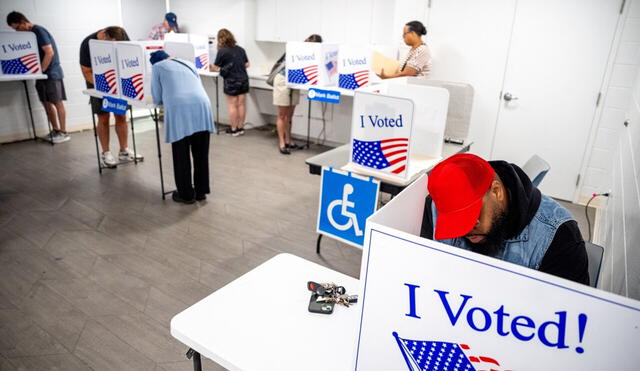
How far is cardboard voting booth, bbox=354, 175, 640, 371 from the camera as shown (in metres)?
0.68

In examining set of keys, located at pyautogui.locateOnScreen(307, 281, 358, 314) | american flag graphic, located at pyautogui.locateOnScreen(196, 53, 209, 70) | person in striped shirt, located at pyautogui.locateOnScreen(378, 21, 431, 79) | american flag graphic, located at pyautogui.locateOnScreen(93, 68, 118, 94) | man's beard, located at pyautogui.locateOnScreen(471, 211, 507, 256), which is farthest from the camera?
american flag graphic, located at pyautogui.locateOnScreen(196, 53, 209, 70)

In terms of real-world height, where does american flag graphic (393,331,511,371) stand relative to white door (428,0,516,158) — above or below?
below

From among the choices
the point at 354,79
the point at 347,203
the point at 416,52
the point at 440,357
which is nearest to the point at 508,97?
the point at 416,52

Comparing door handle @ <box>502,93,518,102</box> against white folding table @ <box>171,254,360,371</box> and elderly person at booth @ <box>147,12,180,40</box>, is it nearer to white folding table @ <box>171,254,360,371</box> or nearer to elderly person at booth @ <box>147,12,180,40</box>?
white folding table @ <box>171,254,360,371</box>

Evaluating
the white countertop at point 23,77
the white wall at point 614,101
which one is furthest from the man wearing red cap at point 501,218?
the white countertop at point 23,77

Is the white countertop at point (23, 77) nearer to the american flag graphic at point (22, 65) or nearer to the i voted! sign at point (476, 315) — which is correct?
the american flag graphic at point (22, 65)

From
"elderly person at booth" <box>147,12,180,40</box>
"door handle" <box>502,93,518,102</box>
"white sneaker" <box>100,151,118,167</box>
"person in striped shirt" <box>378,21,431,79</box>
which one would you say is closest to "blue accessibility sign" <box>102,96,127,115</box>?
"white sneaker" <box>100,151,118,167</box>

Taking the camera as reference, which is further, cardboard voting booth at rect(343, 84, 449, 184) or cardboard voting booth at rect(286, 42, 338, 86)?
cardboard voting booth at rect(286, 42, 338, 86)

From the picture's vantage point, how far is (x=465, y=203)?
104 cm

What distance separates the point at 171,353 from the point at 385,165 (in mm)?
1449

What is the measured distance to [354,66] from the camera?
4.43 meters

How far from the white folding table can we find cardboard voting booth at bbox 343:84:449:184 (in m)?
1.09

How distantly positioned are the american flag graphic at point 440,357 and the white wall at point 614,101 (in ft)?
10.7

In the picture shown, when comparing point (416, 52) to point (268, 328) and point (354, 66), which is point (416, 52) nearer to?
point (354, 66)
